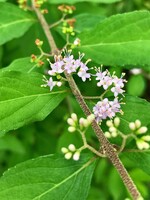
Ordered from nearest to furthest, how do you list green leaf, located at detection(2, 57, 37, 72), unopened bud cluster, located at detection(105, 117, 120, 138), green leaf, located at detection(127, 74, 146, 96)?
unopened bud cluster, located at detection(105, 117, 120, 138)
green leaf, located at detection(2, 57, 37, 72)
green leaf, located at detection(127, 74, 146, 96)

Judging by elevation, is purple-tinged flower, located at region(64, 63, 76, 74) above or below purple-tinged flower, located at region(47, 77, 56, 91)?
above

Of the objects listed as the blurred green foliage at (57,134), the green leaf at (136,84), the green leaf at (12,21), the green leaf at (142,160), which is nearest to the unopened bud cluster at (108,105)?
the green leaf at (142,160)

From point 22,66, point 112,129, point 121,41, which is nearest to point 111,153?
point 112,129

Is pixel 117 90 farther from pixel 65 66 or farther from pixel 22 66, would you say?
pixel 22 66

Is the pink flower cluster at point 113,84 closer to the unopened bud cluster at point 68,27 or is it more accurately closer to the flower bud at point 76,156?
the flower bud at point 76,156

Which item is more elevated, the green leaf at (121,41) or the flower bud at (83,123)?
the green leaf at (121,41)

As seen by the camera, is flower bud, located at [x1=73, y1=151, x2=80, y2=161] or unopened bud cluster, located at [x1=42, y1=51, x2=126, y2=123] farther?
unopened bud cluster, located at [x1=42, y1=51, x2=126, y2=123]

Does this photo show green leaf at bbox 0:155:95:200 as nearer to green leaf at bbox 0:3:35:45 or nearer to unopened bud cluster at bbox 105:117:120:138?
unopened bud cluster at bbox 105:117:120:138

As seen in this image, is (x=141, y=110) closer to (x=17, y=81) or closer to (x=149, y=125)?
(x=149, y=125)

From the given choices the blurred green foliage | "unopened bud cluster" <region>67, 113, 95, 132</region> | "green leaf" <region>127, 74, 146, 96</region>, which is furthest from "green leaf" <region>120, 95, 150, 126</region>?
"green leaf" <region>127, 74, 146, 96</region>
